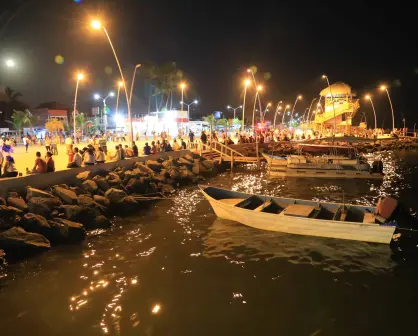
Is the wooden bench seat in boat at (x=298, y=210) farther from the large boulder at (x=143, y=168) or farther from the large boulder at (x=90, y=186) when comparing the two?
the large boulder at (x=143, y=168)

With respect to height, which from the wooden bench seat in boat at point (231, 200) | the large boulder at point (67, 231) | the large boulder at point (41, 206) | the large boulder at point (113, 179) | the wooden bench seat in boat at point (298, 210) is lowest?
the large boulder at point (67, 231)

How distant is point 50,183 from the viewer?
18.4m

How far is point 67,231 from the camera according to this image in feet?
46.8

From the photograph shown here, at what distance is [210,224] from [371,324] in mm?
8962

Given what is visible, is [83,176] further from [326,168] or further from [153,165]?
[326,168]

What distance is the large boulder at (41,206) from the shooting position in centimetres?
1505

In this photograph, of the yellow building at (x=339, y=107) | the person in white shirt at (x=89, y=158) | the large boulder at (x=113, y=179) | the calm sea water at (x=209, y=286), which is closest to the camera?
the calm sea water at (x=209, y=286)

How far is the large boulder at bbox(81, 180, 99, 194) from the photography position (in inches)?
751

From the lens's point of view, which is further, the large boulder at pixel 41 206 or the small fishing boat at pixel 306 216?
the large boulder at pixel 41 206

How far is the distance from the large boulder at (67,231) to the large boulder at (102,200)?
329 cm

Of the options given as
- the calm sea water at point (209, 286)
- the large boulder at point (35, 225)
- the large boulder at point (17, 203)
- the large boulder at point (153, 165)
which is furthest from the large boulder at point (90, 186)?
the large boulder at point (153, 165)

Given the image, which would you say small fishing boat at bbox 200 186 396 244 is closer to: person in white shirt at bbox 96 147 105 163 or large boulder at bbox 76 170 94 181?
large boulder at bbox 76 170 94 181

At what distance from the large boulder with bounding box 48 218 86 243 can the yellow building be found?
58.6 meters

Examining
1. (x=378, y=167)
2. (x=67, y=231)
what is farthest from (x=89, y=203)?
(x=378, y=167)
